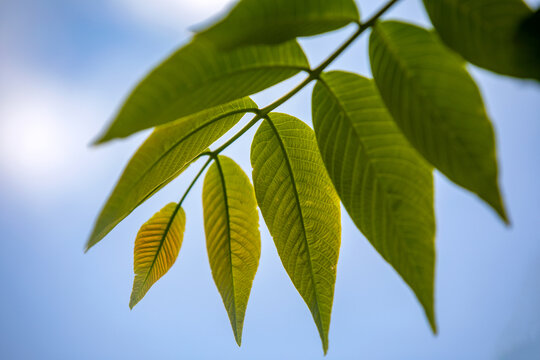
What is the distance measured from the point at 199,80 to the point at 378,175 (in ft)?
0.45

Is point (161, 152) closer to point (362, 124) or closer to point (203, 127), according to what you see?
point (203, 127)

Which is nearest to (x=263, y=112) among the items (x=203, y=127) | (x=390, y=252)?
(x=203, y=127)

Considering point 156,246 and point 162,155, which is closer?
point 162,155

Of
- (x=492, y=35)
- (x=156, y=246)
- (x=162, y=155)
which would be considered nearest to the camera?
(x=492, y=35)

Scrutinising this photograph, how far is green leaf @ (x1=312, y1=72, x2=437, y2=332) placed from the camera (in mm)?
258

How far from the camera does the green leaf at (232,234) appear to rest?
406 mm

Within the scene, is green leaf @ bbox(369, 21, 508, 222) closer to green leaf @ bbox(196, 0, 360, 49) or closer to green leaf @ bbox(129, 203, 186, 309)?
green leaf @ bbox(196, 0, 360, 49)

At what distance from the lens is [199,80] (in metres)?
0.26

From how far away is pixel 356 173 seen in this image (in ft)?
0.95

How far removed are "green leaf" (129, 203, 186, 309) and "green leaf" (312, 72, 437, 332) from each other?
0.21 m

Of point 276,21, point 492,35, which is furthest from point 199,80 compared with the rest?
point 492,35

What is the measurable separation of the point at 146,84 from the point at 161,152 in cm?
9

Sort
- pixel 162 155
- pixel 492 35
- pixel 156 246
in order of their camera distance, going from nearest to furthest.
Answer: pixel 492 35 < pixel 162 155 < pixel 156 246

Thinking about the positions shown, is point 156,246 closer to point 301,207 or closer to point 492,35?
point 301,207
